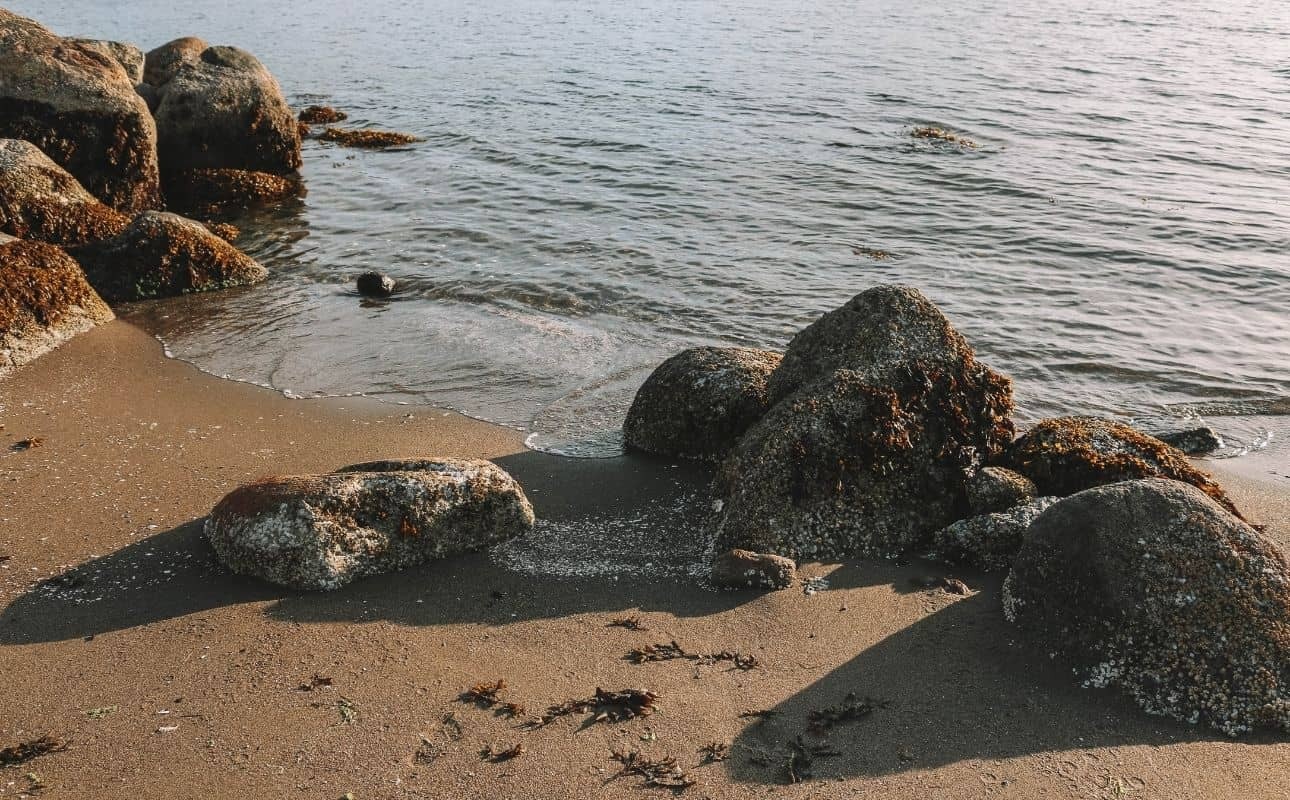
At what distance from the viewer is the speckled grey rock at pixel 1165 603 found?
481 centimetres

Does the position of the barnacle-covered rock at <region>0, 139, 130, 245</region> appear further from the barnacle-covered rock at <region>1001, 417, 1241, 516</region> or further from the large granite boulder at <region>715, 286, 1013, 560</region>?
the barnacle-covered rock at <region>1001, 417, 1241, 516</region>

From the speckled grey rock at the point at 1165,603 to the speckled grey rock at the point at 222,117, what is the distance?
1558 cm

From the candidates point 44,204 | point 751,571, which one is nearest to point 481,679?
point 751,571

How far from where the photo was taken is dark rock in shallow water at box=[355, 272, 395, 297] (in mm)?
12211

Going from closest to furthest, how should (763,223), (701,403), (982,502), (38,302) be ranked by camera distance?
1. (982,502)
2. (701,403)
3. (38,302)
4. (763,223)

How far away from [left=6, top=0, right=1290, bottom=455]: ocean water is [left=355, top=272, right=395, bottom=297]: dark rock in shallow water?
0.32m

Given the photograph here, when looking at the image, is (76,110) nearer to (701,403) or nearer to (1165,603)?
(701,403)

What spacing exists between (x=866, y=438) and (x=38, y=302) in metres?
7.81

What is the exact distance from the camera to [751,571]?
5.82 metres

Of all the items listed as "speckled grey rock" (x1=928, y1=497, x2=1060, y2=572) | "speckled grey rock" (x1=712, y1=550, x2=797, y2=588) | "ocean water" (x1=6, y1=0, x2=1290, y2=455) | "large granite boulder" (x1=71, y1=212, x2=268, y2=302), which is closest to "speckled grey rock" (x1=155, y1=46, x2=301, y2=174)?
"ocean water" (x1=6, y1=0, x2=1290, y2=455)

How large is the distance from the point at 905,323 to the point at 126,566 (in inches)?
201

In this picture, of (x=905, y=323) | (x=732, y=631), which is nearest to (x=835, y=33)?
(x=905, y=323)

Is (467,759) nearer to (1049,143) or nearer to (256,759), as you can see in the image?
(256,759)

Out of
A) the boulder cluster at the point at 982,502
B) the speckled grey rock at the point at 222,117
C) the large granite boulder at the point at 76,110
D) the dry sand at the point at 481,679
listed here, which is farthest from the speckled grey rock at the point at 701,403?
the speckled grey rock at the point at 222,117
